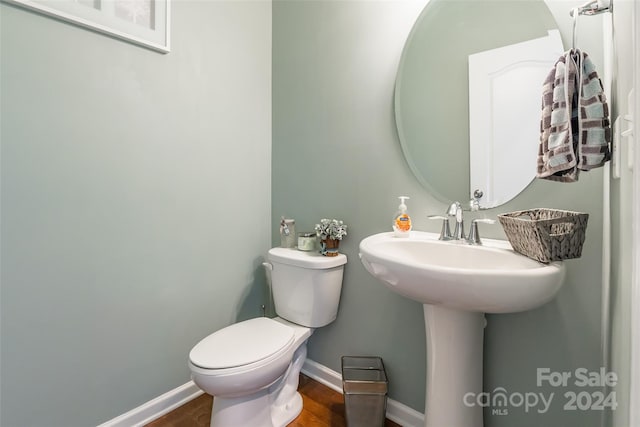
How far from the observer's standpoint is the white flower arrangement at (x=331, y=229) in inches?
60.1

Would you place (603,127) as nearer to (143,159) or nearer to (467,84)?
(467,84)

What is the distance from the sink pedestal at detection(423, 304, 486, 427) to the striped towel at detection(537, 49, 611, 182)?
539 millimetres

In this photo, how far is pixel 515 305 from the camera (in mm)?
753

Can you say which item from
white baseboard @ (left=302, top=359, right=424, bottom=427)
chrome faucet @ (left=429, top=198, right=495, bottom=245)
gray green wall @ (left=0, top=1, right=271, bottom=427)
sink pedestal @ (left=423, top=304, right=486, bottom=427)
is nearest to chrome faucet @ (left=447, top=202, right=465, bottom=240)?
chrome faucet @ (left=429, top=198, right=495, bottom=245)

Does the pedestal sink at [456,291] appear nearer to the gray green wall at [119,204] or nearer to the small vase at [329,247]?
the small vase at [329,247]

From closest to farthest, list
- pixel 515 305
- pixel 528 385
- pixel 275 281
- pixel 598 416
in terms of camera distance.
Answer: pixel 515 305 → pixel 598 416 → pixel 528 385 → pixel 275 281

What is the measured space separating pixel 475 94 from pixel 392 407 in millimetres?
1419

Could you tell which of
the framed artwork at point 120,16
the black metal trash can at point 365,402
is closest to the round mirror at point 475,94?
the black metal trash can at point 365,402

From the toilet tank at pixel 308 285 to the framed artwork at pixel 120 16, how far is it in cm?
116

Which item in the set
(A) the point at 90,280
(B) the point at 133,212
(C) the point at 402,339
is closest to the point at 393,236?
→ (C) the point at 402,339

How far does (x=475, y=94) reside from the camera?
1183 mm

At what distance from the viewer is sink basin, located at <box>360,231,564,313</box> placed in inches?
28.7

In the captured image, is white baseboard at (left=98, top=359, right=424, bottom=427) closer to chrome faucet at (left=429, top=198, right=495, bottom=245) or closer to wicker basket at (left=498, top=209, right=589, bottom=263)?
chrome faucet at (left=429, top=198, right=495, bottom=245)

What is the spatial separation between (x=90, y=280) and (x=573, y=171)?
1.75m
